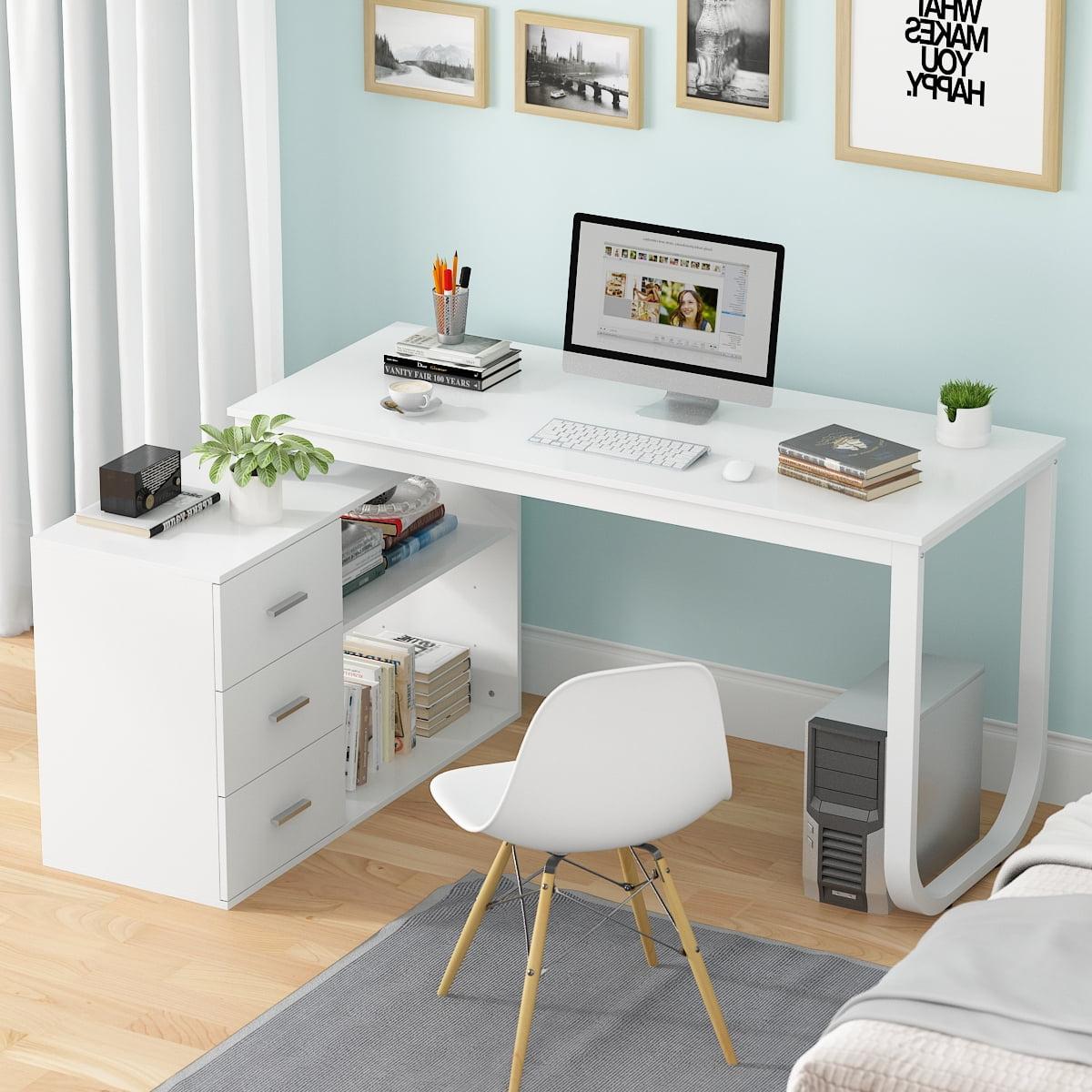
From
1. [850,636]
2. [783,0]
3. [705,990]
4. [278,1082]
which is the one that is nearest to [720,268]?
[783,0]

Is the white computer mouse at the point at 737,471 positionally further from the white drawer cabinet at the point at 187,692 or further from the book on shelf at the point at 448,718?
the book on shelf at the point at 448,718

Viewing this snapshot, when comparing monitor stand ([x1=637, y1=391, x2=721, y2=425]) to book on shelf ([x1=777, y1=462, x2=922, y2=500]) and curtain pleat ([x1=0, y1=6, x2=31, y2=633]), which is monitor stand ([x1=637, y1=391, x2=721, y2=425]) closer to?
book on shelf ([x1=777, y1=462, x2=922, y2=500])

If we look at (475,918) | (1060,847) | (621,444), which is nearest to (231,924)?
(475,918)

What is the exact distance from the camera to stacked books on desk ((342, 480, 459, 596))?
12.5 ft

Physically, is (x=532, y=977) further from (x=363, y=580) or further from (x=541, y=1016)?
(x=363, y=580)

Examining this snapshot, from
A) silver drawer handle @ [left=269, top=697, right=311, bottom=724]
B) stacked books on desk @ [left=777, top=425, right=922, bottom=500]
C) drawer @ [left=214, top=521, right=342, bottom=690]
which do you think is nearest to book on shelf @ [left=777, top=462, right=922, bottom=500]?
stacked books on desk @ [left=777, top=425, right=922, bottom=500]

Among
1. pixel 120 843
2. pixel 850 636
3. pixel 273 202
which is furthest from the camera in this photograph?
pixel 273 202

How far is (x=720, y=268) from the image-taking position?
11.9ft

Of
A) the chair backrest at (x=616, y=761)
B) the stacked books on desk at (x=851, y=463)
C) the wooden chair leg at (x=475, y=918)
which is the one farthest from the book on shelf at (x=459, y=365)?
the chair backrest at (x=616, y=761)

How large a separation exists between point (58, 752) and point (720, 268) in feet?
4.86

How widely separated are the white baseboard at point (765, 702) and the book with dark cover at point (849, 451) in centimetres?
78

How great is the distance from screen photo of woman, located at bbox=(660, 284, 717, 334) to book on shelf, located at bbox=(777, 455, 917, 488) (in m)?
A: 0.36

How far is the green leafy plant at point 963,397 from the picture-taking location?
3521 mm

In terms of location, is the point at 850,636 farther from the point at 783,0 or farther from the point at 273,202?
the point at 273,202
